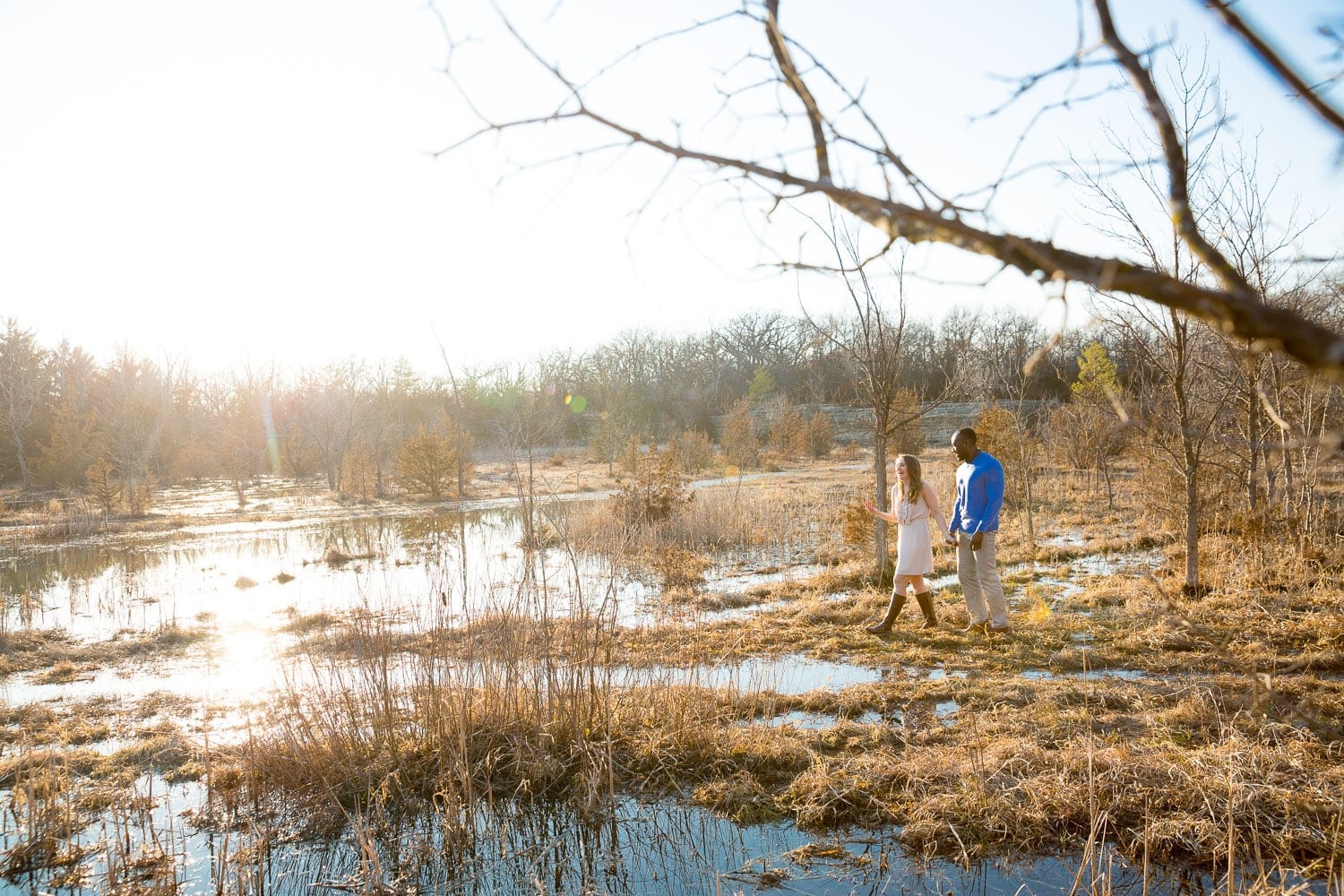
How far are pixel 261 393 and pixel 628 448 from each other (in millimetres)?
23618

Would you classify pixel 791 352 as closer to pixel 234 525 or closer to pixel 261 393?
pixel 261 393

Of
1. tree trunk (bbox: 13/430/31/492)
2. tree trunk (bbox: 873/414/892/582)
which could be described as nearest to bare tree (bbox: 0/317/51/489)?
tree trunk (bbox: 13/430/31/492)

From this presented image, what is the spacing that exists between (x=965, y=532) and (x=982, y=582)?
535mm

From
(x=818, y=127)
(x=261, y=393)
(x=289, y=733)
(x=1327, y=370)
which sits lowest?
(x=289, y=733)

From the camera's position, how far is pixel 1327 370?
2.59 feet

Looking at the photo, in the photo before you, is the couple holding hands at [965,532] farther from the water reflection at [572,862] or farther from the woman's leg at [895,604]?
the water reflection at [572,862]

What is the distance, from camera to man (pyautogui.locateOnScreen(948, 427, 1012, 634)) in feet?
24.5

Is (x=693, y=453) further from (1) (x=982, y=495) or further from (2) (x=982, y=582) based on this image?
(1) (x=982, y=495)

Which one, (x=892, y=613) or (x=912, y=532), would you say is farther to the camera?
(x=892, y=613)

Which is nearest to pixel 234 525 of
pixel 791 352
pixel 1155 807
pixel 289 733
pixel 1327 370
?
pixel 289 733

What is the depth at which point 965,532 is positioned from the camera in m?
7.64

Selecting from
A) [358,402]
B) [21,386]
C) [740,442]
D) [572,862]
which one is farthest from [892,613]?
[21,386]

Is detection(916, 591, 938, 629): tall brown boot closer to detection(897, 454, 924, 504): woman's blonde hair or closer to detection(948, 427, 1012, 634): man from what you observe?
detection(948, 427, 1012, 634): man

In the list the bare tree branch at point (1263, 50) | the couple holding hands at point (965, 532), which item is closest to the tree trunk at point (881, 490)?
the couple holding hands at point (965, 532)
